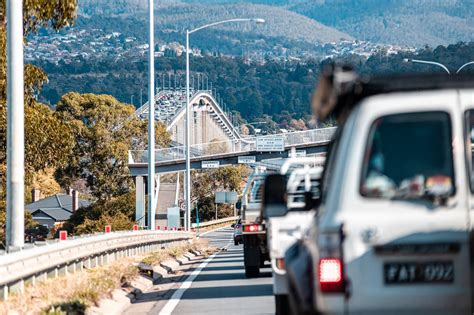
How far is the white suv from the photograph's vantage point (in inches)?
285

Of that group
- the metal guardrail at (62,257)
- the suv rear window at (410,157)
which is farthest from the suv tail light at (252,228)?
the suv rear window at (410,157)

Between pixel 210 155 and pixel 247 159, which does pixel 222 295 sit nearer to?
pixel 247 159

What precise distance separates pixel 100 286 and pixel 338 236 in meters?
11.4

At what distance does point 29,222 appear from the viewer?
3615 inches

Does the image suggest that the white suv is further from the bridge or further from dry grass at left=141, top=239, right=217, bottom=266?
the bridge

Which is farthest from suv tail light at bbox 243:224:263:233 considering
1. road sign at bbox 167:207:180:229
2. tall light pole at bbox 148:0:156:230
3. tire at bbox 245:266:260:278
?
road sign at bbox 167:207:180:229

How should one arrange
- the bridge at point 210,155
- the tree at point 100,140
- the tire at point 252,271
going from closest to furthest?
the tire at point 252,271 → the bridge at point 210,155 → the tree at point 100,140

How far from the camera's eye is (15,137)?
19.1 m

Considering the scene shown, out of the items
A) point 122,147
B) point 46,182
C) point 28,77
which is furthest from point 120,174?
point 28,77

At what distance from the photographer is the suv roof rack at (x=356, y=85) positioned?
734cm

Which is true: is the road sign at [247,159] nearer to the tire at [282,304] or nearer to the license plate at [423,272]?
the tire at [282,304]

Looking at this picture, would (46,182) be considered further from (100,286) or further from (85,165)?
(100,286)

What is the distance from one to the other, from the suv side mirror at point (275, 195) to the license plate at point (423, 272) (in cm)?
220

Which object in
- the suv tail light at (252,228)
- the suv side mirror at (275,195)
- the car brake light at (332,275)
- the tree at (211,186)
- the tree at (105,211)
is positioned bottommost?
the car brake light at (332,275)
